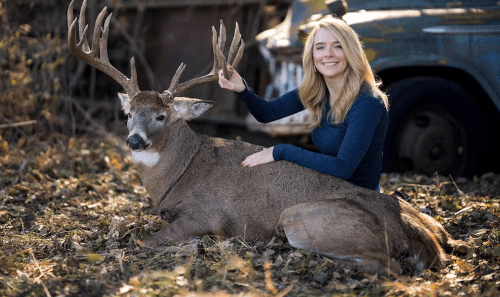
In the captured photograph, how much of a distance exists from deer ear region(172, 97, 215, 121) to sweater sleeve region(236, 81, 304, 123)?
15.8 inches

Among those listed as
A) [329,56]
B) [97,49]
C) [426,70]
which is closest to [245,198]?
[329,56]

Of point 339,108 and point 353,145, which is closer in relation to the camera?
point 353,145

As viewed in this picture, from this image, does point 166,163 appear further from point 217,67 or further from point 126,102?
point 217,67

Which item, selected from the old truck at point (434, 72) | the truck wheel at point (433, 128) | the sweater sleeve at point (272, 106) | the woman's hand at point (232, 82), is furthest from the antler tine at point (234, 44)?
the truck wheel at point (433, 128)

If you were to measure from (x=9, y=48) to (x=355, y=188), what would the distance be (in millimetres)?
6120

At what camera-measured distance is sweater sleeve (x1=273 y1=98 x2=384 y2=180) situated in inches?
165

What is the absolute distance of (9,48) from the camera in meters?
7.98

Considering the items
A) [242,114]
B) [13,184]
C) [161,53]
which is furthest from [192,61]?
[13,184]

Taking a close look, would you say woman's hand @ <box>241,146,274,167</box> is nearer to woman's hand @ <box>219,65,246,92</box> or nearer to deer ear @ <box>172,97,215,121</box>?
woman's hand @ <box>219,65,246,92</box>

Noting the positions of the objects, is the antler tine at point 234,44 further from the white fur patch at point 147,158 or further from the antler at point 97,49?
the white fur patch at point 147,158

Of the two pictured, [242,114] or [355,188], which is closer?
[355,188]

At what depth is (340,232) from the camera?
398 centimetres

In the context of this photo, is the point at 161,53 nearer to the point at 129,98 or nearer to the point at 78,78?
the point at 78,78

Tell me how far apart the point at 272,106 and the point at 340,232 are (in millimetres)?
1611
